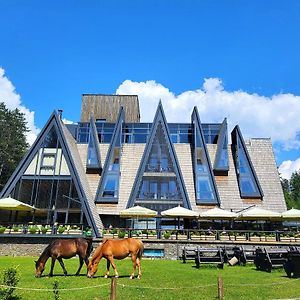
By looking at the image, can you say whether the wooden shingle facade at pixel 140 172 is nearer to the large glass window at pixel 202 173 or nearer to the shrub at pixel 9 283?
the large glass window at pixel 202 173

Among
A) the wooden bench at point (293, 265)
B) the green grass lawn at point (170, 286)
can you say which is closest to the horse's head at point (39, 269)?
the green grass lawn at point (170, 286)

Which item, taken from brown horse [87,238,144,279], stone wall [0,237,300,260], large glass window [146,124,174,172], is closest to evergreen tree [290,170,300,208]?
large glass window [146,124,174,172]

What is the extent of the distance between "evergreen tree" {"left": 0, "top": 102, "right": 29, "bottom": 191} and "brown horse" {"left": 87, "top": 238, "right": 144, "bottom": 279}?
44967 mm

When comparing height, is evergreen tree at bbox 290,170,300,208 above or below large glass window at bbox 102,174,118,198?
above

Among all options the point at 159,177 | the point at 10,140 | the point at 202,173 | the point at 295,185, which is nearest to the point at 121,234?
the point at 159,177

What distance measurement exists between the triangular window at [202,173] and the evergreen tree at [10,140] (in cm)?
3293

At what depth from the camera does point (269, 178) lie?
37094mm

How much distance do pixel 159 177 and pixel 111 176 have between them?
15.8ft

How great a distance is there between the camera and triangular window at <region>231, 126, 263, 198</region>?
3472 cm

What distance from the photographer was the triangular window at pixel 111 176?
33.4m

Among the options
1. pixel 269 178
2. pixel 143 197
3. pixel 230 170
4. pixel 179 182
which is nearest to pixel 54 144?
pixel 143 197

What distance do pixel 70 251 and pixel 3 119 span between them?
170ft

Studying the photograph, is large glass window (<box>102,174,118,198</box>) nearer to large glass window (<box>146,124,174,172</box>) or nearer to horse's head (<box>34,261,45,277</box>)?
large glass window (<box>146,124,174,172</box>)

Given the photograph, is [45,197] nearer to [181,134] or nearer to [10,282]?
[181,134]
